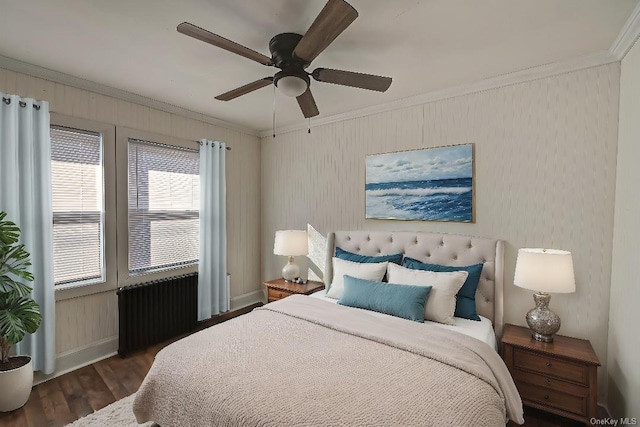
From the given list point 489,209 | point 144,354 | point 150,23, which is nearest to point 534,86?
point 489,209

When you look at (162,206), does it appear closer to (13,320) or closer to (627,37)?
(13,320)

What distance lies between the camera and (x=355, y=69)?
2475 millimetres

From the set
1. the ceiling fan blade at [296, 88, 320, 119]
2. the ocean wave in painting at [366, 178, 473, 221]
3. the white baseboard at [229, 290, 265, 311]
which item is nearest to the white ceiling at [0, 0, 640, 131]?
the ceiling fan blade at [296, 88, 320, 119]

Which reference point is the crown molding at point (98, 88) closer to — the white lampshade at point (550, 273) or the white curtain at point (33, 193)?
the white curtain at point (33, 193)

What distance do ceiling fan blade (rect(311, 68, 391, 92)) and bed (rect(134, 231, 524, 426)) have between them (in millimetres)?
1602

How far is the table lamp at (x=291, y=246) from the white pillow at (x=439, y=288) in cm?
134

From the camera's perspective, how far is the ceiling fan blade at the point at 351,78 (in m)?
1.92

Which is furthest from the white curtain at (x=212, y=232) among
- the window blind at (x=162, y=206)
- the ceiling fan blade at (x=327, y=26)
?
the ceiling fan blade at (x=327, y=26)

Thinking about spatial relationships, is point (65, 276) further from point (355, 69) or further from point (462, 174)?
point (462, 174)

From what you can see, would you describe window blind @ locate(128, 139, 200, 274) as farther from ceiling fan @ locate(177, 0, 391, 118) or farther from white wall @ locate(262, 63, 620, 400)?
white wall @ locate(262, 63, 620, 400)

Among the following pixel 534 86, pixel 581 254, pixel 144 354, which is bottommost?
pixel 144 354

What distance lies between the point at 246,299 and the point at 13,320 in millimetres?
2528

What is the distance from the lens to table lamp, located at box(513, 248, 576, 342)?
2119mm

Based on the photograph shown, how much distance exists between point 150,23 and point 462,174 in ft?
8.64
